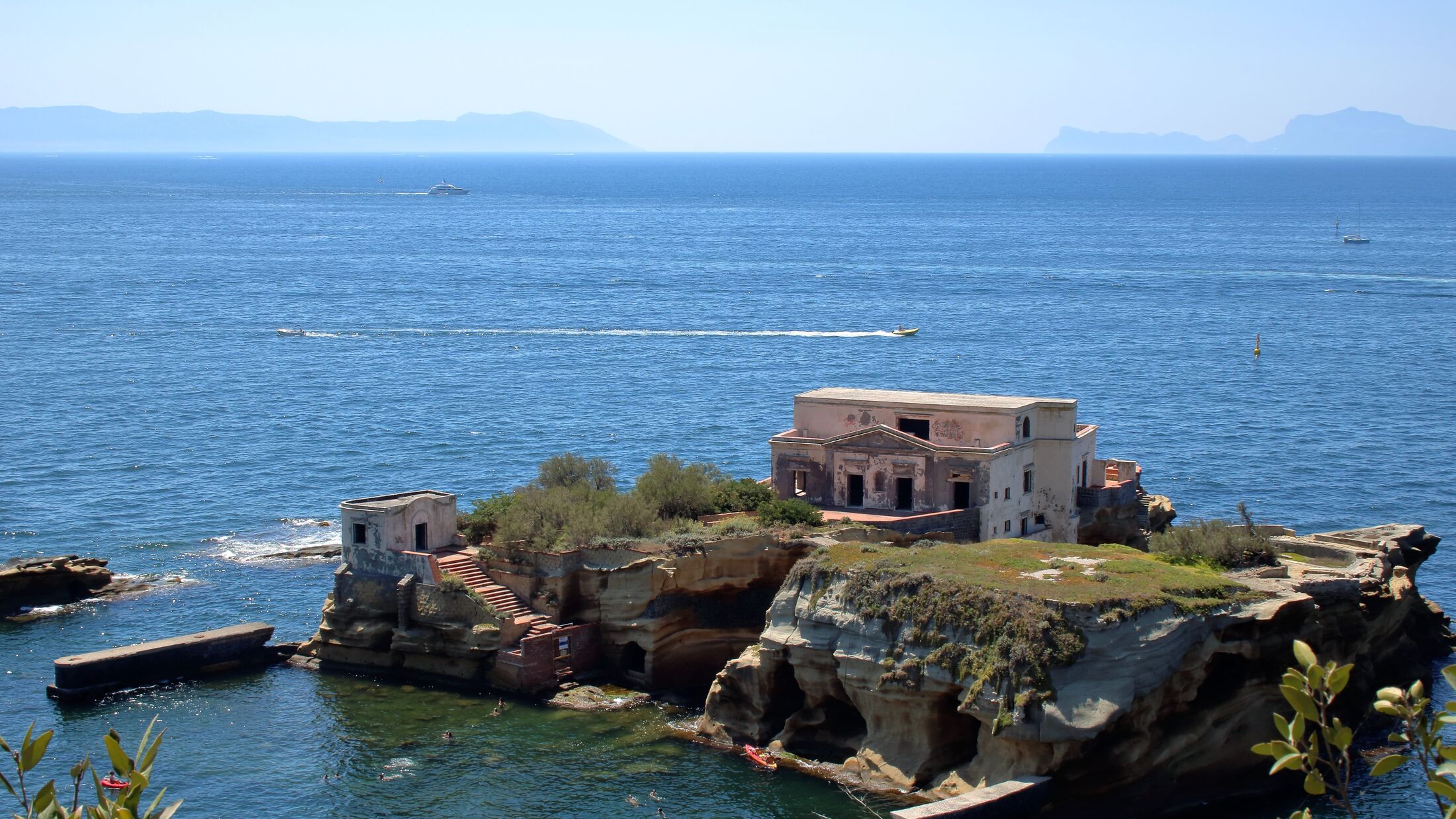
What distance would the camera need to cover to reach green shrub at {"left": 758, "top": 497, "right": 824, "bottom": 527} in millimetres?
61281

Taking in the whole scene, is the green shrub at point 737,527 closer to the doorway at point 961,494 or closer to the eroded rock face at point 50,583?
the doorway at point 961,494

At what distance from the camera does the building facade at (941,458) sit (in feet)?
211

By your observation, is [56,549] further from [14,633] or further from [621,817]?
[621,817]

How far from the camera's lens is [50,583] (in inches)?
2680

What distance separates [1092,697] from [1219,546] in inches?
529

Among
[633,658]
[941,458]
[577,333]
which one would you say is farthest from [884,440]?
[577,333]

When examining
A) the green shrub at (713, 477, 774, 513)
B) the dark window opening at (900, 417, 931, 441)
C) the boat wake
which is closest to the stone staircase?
the green shrub at (713, 477, 774, 513)

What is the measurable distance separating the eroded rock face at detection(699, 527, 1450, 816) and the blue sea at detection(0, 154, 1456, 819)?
9.15ft

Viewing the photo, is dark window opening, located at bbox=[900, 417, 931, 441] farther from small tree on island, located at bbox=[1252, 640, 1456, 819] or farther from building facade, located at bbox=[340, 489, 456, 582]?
small tree on island, located at bbox=[1252, 640, 1456, 819]

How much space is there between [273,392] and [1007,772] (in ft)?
261

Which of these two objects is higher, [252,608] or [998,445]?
[998,445]

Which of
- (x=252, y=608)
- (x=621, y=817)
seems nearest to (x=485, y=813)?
(x=621, y=817)

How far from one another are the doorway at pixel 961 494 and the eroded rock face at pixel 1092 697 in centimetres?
1242

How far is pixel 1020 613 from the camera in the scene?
47.9 m
